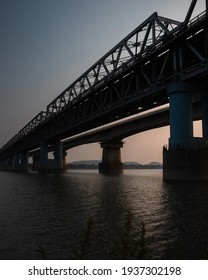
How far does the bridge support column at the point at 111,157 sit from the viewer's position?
11188 cm

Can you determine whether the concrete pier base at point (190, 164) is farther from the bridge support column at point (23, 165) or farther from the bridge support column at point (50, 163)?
the bridge support column at point (23, 165)

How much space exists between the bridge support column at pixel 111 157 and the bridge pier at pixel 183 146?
64803 millimetres

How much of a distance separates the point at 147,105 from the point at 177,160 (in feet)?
80.2

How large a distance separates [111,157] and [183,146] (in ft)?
228

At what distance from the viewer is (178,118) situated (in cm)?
4516

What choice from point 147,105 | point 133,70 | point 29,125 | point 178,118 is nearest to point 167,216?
point 178,118

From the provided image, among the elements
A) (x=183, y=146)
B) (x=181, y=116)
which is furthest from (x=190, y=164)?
(x=181, y=116)

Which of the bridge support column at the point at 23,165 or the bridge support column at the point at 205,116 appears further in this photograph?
the bridge support column at the point at 23,165

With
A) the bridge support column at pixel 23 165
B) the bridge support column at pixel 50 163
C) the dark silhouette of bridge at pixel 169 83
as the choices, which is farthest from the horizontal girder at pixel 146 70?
the bridge support column at pixel 23 165

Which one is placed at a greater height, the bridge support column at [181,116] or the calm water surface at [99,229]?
the bridge support column at [181,116]

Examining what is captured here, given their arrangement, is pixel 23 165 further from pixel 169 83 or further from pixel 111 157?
pixel 169 83

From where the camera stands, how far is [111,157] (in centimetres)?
11269
